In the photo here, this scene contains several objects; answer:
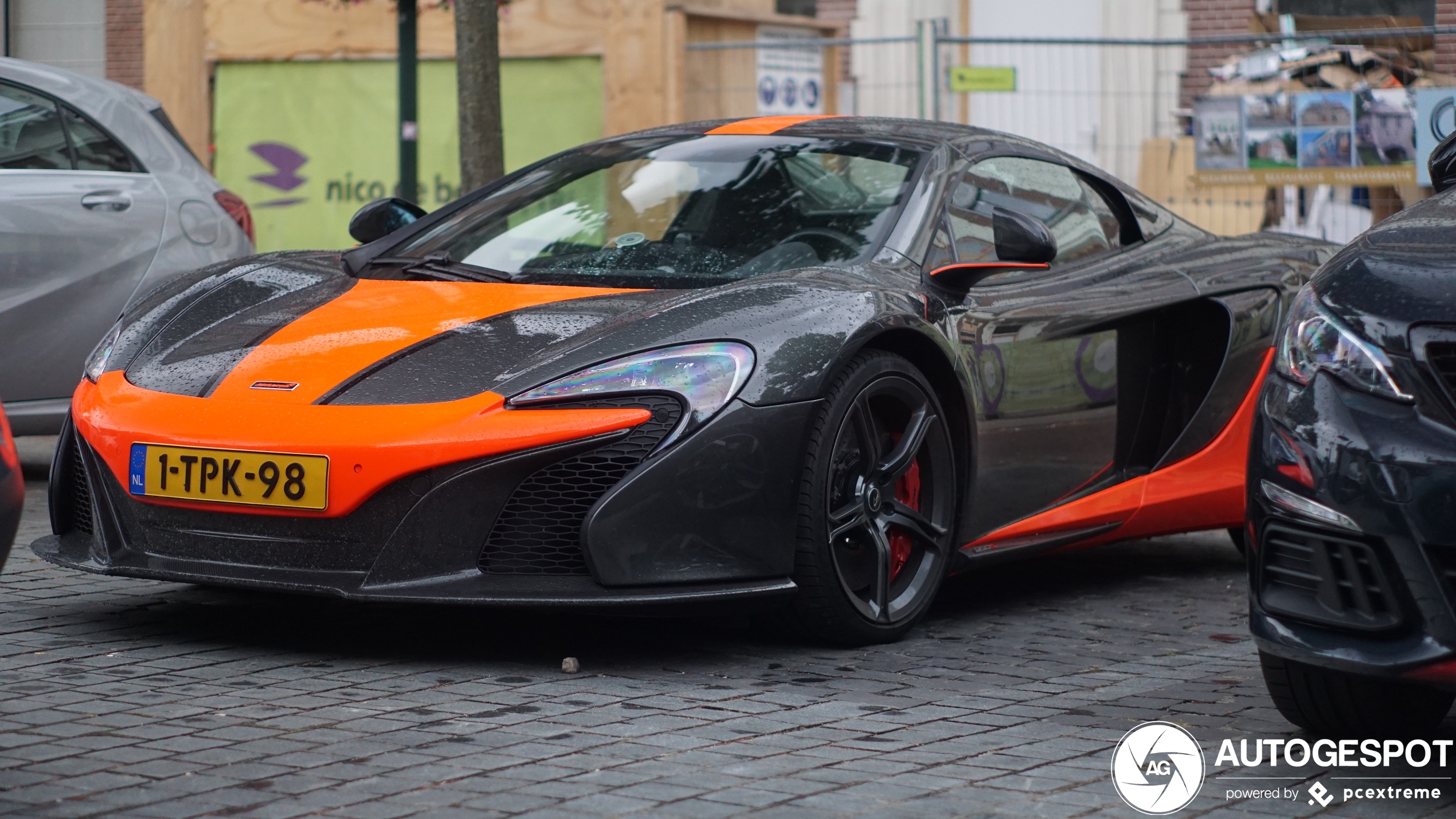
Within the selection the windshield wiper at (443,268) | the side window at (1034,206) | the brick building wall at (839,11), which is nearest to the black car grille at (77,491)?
the windshield wiper at (443,268)

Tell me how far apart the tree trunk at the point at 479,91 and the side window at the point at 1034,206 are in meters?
3.67

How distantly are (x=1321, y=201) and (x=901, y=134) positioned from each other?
5830 millimetres

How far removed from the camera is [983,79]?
10742mm

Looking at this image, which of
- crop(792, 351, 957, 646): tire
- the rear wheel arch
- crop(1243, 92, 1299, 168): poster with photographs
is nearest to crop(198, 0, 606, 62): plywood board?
crop(1243, 92, 1299, 168): poster with photographs

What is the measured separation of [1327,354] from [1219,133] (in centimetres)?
753

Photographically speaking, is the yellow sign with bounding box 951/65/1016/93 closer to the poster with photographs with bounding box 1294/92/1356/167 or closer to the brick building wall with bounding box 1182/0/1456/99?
the poster with photographs with bounding box 1294/92/1356/167

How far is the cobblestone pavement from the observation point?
307 centimetres

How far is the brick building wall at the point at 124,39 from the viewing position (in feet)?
52.4

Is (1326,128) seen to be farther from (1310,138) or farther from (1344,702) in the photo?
(1344,702)

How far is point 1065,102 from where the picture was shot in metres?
11.5

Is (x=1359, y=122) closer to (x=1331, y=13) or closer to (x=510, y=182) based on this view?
(x=1331, y=13)

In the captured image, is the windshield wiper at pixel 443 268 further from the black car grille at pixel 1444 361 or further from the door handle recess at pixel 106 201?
the black car grille at pixel 1444 361

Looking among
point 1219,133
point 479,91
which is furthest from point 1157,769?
point 1219,133

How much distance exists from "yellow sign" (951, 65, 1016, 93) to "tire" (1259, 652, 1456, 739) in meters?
7.47
